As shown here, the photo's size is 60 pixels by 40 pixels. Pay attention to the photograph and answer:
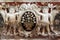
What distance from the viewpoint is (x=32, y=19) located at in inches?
39.5

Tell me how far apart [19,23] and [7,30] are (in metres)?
0.08

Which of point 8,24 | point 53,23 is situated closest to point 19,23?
point 8,24

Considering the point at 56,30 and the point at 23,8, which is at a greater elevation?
the point at 23,8

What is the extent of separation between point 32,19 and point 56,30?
0.51 feet

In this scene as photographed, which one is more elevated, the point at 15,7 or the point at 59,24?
the point at 15,7

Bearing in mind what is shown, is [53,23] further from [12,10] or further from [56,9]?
[12,10]

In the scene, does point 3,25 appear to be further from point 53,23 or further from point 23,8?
point 53,23

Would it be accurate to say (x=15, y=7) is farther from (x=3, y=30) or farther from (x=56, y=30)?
(x=56, y=30)

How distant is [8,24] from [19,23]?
0.06 metres

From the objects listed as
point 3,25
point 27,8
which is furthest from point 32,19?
point 3,25

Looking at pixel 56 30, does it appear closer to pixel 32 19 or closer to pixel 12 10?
pixel 32 19

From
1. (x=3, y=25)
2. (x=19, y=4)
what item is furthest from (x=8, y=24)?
(x=19, y=4)

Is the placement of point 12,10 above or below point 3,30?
above

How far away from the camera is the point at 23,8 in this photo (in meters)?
1.01
